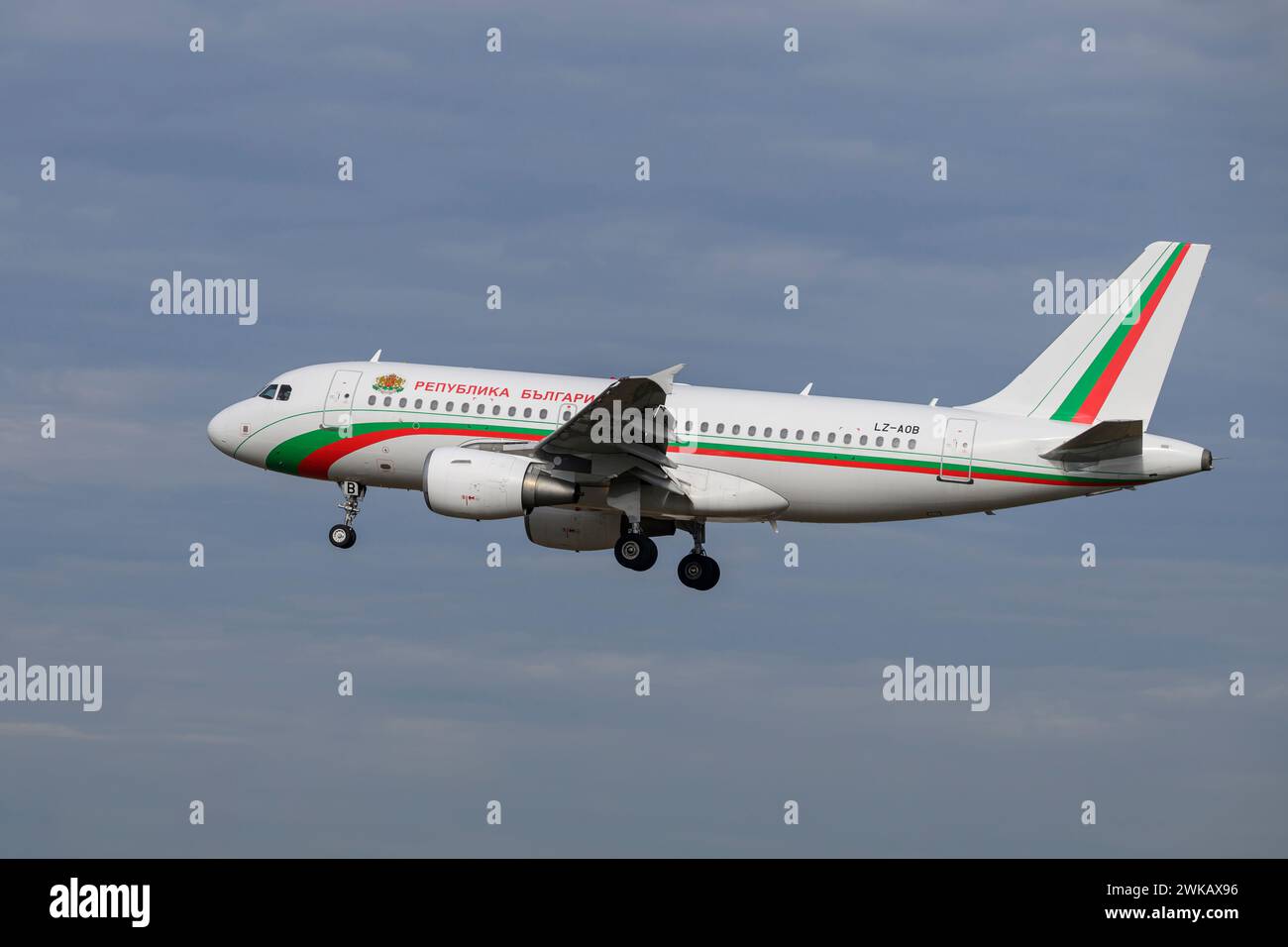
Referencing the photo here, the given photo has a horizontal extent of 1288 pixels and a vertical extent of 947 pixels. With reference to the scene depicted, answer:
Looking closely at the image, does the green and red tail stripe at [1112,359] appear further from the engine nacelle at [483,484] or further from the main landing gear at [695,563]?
the engine nacelle at [483,484]

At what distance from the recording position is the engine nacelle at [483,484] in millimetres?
56469

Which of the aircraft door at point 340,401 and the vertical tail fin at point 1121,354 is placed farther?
the aircraft door at point 340,401

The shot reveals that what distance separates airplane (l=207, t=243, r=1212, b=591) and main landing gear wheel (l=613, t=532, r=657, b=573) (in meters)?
0.05

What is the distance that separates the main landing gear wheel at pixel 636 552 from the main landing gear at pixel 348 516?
26.9 ft

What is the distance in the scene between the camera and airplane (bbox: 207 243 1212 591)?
185 ft

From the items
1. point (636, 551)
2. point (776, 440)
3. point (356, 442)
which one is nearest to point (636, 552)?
point (636, 551)

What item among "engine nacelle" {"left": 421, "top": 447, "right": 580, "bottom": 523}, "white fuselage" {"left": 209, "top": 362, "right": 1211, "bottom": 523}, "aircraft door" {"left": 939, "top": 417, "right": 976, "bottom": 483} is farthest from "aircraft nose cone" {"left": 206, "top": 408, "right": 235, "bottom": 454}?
"aircraft door" {"left": 939, "top": 417, "right": 976, "bottom": 483}

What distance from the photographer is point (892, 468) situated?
56.9 metres

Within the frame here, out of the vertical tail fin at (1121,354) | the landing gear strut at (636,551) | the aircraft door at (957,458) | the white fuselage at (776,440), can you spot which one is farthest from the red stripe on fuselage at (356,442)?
the vertical tail fin at (1121,354)

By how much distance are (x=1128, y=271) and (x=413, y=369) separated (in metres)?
21.2

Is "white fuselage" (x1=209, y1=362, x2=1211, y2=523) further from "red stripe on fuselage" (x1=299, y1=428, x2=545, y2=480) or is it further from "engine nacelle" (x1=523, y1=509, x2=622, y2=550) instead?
"engine nacelle" (x1=523, y1=509, x2=622, y2=550)

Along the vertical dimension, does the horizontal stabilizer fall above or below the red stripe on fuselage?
below

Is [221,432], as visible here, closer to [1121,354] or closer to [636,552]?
[636,552]

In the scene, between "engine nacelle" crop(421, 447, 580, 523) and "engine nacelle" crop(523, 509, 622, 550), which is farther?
"engine nacelle" crop(523, 509, 622, 550)
